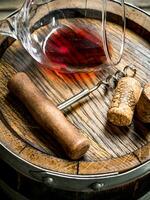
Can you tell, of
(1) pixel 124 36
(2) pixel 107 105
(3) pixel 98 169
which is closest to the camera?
(3) pixel 98 169

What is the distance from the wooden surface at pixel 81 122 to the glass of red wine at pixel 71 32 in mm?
18

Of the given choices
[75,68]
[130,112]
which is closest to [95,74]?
[75,68]

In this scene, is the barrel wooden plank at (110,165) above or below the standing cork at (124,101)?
below

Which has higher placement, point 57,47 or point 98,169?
point 57,47

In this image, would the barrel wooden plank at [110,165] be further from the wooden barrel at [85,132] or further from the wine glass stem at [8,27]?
the wine glass stem at [8,27]

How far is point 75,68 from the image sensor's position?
895 millimetres

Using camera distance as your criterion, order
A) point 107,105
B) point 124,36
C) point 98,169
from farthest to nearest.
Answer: point 124,36 < point 107,105 < point 98,169

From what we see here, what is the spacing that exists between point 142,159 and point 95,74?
0.74 ft

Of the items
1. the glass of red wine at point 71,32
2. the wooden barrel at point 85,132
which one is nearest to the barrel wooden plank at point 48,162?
the wooden barrel at point 85,132

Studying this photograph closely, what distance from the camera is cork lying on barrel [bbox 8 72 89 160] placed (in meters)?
0.74

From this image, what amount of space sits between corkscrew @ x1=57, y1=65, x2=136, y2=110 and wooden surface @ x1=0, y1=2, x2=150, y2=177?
0.01 metres

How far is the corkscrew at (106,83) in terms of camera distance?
83 cm

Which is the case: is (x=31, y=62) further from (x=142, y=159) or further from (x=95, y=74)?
(x=142, y=159)

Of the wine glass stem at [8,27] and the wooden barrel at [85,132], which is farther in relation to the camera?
the wine glass stem at [8,27]
